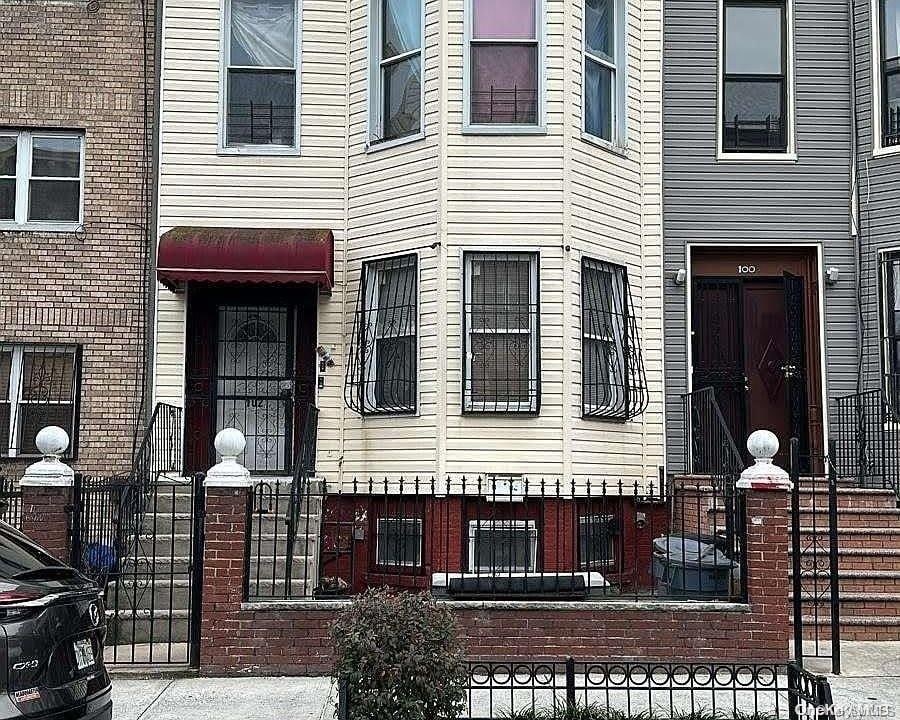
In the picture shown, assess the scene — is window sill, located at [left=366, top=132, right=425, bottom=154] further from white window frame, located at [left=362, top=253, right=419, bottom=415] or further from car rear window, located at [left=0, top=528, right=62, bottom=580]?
car rear window, located at [left=0, top=528, right=62, bottom=580]

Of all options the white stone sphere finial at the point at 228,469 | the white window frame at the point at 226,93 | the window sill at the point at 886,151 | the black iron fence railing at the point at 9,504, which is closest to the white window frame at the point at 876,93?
the window sill at the point at 886,151

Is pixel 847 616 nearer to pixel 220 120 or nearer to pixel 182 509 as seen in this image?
pixel 182 509

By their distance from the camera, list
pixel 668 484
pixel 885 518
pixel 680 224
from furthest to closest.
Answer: pixel 680 224, pixel 668 484, pixel 885 518

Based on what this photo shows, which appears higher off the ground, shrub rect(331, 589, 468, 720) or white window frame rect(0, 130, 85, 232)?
white window frame rect(0, 130, 85, 232)

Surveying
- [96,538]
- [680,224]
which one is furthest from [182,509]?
[680,224]

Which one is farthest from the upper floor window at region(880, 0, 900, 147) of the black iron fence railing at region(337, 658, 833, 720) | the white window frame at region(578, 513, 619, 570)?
the black iron fence railing at region(337, 658, 833, 720)

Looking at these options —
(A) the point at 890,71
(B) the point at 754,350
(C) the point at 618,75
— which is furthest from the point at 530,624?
(A) the point at 890,71

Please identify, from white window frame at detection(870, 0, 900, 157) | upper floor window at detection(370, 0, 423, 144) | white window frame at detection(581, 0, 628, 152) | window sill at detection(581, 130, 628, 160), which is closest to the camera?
window sill at detection(581, 130, 628, 160)

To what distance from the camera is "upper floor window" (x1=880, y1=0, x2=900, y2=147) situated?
47.4 ft

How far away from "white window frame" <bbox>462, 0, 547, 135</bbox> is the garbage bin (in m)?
4.83

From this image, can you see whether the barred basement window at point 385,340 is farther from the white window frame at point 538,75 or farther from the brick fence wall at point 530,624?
the brick fence wall at point 530,624

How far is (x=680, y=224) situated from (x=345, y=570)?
5.73m

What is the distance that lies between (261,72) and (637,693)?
862cm

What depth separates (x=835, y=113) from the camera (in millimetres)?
14617
